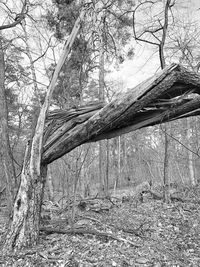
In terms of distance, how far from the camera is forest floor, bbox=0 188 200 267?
2.79 meters

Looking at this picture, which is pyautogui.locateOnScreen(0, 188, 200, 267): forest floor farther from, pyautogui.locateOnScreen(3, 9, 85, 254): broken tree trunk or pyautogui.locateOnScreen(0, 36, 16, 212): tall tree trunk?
pyautogui.locateOnScreen(0, 36, 16, 212): tall tree trunk

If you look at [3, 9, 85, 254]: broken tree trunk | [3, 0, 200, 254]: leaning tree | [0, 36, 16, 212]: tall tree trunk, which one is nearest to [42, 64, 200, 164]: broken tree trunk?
[3, 0, 200, 254]: leaning tree

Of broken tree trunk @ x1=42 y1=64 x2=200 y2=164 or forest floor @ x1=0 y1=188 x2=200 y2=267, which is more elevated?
broken tree trunk @ x1=42 y1=64 x2=200 y2=164

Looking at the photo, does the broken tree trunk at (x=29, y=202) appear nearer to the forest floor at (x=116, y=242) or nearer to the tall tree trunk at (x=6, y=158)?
the forest floor at (x=116, y=242)

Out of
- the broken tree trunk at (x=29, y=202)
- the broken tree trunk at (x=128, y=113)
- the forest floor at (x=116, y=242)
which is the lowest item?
the forest floor at (x=116, y=242)

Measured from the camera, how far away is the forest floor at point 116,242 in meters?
2.79

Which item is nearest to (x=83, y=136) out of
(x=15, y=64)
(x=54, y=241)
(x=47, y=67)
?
(x=54, y=241)

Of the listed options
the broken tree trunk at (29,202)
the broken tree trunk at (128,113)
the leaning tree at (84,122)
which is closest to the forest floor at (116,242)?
the broken tree trunk at (29,202)

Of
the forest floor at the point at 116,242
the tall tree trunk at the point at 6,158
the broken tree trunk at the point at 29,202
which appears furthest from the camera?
the tall tree trunk at the point at 6,158

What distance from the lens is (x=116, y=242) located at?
3291 mm

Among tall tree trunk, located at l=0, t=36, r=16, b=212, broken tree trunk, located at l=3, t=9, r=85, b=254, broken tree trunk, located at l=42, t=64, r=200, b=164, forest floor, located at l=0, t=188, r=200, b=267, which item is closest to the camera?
forest floor, located at l=0, t=188, r=200, b=267

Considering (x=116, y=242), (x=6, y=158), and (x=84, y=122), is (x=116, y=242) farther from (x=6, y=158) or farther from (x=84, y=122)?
(x=6, y=158)

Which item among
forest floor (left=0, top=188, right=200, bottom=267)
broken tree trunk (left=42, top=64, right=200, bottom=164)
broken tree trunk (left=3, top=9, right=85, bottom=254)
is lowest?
forest floor (left=0, top=188, right=200, bottom=267)

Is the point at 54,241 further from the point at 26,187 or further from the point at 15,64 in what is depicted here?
the point at 15,64
